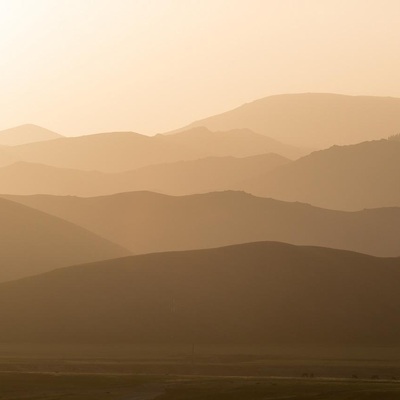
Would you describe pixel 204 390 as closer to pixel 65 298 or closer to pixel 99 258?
pixel 65 298

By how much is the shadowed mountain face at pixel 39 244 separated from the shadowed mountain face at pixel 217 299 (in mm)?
22102

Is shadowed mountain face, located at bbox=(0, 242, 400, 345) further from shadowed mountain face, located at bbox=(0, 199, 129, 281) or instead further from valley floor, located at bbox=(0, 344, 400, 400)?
shadowed mountain face, located at bbox=(0, 199, 129, 281)

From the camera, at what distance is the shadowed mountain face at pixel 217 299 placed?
393 ft

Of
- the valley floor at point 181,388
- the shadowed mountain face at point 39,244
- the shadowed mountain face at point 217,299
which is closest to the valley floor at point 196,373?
the valley floor at point 181,388

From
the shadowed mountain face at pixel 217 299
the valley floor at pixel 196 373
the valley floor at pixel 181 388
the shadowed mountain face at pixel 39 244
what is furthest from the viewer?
the shadowed mountain face at pixel 39 244

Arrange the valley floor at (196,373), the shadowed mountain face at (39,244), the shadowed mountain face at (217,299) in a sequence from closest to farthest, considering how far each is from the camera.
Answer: the valley floor at (196,373) → the shadowed mountain face at (217,299) → the shadowed mountain face at (39,244)

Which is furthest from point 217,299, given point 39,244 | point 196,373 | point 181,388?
point 181,388

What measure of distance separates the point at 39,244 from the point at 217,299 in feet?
164

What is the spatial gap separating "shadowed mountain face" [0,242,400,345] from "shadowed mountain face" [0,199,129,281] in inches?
870

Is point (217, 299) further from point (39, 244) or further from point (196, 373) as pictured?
point (39, 244)

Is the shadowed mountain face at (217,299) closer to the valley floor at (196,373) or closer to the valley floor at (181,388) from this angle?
the valley floor at (196,373)

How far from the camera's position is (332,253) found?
14325 centimetres

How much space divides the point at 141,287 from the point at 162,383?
52.2 metres

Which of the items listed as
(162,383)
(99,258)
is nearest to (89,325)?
(162,383)
